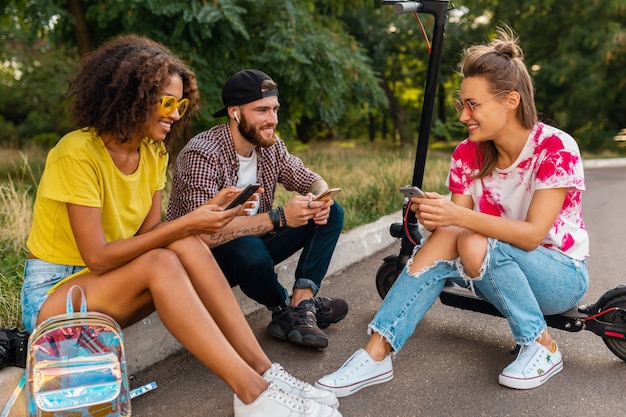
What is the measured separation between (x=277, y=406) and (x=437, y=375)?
969 millimetres

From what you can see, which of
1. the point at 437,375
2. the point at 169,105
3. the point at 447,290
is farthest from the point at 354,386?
the point at 169,105

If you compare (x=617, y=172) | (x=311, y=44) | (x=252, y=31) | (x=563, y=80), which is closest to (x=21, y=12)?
(x=252, y=31)

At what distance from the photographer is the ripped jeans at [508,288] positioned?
2.67m

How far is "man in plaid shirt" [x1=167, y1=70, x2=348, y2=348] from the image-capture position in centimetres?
307

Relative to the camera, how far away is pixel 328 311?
3463 mm

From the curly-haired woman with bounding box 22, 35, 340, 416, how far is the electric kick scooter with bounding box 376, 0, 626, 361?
3.37 ft

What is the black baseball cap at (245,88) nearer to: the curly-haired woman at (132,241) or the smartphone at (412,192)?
the curly-haired woman at (132,241)

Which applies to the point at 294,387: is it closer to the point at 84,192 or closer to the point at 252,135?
the point at 84,192

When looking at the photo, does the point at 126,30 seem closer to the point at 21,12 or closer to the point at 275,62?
the point at 21,12

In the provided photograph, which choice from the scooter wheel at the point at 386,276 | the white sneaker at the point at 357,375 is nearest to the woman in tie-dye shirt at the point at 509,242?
the white sneaker at the point at 357,375

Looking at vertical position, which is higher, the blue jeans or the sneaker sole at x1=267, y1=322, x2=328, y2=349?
the blue jeans

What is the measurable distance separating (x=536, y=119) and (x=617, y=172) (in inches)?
465

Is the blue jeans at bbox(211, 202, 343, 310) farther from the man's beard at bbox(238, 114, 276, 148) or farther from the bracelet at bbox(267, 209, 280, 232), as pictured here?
the man's beard at bbox(238, 114, 276, 148)

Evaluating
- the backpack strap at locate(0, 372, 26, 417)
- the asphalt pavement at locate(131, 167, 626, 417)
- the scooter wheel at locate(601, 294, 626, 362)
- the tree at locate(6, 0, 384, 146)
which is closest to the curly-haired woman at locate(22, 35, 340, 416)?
the backpack strap at locate(0, 372, 26, 417)
